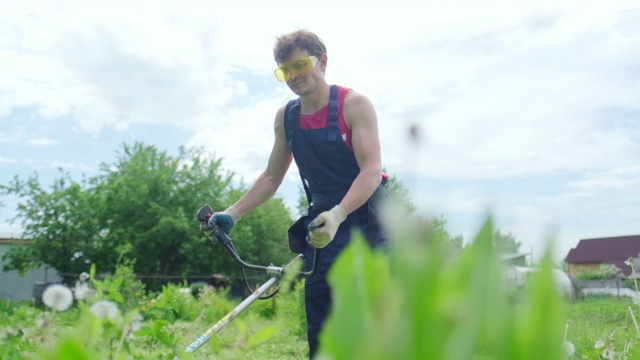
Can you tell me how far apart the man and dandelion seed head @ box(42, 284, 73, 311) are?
2.07m

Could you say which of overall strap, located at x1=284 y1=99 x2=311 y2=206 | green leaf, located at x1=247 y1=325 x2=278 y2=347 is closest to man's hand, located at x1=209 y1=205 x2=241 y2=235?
overall strap, located at x1=284 y1=99 x2=311 y2=206

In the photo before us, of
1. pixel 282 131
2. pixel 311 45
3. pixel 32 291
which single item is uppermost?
pixel 311 45

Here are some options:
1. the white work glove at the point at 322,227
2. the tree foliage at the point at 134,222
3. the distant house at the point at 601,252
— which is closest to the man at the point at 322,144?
the white work glove at the point at 322,227

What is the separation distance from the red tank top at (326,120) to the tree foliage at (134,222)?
25.5m

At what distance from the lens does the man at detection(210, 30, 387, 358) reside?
364 cm

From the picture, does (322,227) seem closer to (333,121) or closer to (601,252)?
(333,121)

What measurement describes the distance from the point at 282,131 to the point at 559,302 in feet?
12.7

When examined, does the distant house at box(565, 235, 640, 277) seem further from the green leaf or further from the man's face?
the green leaf

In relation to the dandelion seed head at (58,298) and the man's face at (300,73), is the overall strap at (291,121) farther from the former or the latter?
the dandelion seed head at (58,298)

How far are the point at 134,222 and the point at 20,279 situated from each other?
6.60 metres

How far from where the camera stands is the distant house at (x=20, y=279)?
30.2 m

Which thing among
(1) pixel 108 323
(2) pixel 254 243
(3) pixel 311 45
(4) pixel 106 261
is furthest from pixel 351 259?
(2) pixel 254 243

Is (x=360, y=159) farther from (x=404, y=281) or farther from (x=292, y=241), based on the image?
(x=404, y=281)

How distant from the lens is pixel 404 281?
29 centimetres
